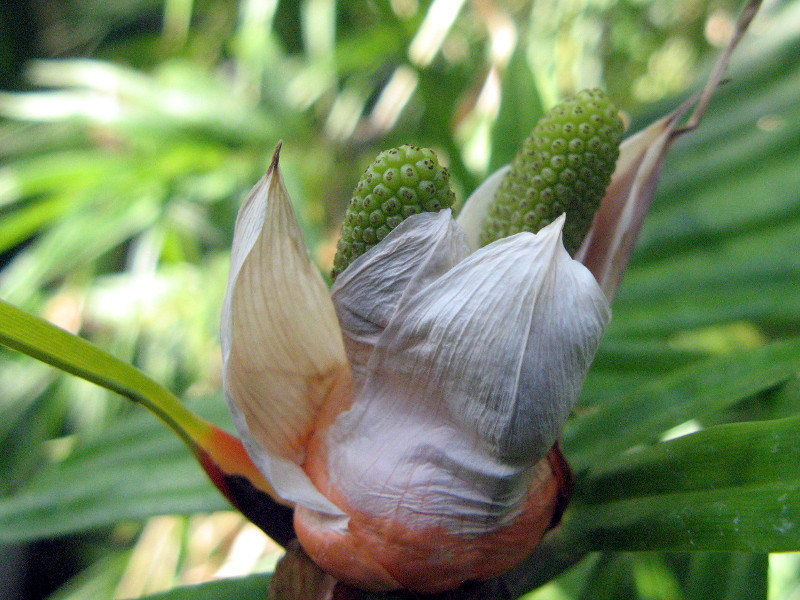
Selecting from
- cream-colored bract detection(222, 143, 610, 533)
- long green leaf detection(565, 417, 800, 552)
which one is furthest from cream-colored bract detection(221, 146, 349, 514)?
long green leaf detection(565, 417, 800, 552)

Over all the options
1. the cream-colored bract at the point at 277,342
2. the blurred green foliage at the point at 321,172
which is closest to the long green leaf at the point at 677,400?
the blurred green foliage at the point at 321,172

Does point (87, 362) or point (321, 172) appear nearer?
point (87, 362)

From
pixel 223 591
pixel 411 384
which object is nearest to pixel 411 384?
pixel 411 384

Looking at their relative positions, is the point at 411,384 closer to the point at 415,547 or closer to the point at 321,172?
the point at 415,547

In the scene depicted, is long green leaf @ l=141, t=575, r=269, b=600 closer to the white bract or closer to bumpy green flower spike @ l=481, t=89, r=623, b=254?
the white bract

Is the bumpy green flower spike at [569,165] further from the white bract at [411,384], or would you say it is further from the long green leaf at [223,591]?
the long green leaf at [223,591]

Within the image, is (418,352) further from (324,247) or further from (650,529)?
(324,247)
